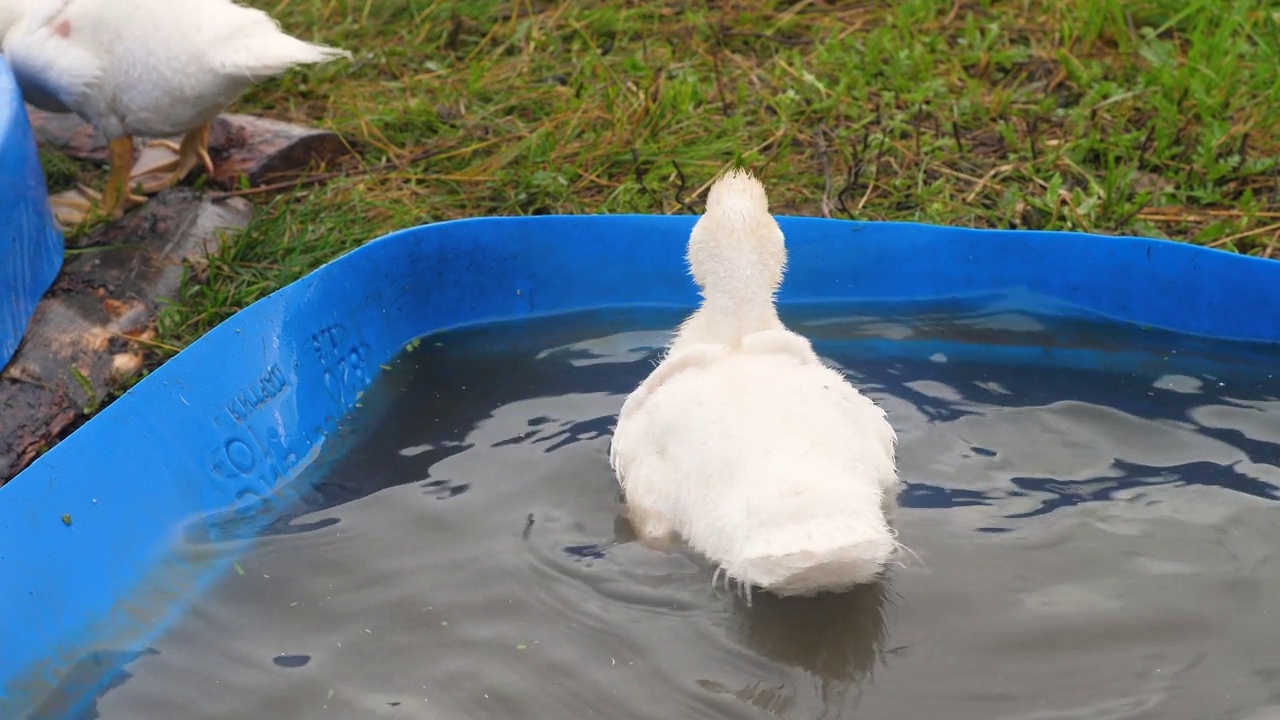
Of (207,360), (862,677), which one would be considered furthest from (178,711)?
(862,677)

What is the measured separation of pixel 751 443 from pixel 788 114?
3.35m

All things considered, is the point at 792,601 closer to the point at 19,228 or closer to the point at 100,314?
the point at 100,314

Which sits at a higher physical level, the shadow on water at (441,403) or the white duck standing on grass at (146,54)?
the white duck standing on grass at (146,54)

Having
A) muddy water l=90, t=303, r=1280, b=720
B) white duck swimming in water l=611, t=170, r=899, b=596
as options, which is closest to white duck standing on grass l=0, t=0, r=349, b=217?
muddy water l=90, t=303, r=1280, b=720

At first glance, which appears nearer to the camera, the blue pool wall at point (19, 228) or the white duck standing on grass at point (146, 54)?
the blue pool wall at point (19, 228)

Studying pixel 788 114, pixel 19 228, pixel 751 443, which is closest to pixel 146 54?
pixel 19 228

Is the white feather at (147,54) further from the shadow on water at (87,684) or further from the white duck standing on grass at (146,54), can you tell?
the shadow on water at (87,684)

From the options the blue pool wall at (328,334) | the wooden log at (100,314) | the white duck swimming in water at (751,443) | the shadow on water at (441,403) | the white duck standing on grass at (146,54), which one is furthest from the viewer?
the white duck standing on grass at (146,54)

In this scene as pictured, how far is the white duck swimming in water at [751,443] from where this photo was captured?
2.56m

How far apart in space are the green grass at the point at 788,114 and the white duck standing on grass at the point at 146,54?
0.55m

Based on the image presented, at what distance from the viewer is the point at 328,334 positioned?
4.12m

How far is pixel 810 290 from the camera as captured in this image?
4.72 metres

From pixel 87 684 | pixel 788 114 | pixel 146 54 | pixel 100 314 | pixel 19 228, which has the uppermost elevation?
pixel 146 54

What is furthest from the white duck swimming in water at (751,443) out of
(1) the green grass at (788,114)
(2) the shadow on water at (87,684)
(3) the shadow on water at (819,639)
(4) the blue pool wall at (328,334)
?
(1) the green grass at (788,114)
